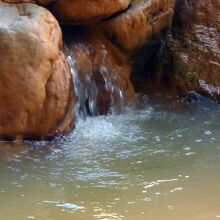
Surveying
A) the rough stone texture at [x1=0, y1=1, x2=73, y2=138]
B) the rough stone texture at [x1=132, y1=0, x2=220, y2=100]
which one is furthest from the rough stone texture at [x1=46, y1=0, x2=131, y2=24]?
the rough stone texture at [x1=132, y1=0, x2=220, y2=100]

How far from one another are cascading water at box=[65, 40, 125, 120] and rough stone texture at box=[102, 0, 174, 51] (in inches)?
9.1

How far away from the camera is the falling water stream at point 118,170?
3.71 m

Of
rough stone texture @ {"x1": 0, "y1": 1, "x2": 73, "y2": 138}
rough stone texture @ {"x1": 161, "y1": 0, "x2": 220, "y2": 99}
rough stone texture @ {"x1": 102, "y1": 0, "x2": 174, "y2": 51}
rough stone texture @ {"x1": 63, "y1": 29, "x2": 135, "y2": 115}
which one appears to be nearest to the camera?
rough stone texture @ {"x1": 0, "y1": 1, "x2": 73, "y2": 138}

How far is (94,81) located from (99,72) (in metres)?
0.12

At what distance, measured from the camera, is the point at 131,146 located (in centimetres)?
509

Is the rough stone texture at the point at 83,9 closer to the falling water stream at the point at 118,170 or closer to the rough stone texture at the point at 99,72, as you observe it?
the rough stone texture at the point at 99,72

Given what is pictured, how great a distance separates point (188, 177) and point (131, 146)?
911 mm

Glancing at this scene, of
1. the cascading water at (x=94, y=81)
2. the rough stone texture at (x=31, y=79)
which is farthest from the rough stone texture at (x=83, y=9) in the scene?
the rough stone texture at (x=31, y=79)

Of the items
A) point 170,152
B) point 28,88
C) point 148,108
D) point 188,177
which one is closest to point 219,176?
point 188,177

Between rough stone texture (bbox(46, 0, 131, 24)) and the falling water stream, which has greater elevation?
rough stone texture (bbox(46, 0, 131, 24))

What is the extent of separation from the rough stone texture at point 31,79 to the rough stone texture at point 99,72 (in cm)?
84

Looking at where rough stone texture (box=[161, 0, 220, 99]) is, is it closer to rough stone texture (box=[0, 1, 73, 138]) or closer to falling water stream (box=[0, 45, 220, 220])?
falling water stream (box=[0, 45, 220, 220])

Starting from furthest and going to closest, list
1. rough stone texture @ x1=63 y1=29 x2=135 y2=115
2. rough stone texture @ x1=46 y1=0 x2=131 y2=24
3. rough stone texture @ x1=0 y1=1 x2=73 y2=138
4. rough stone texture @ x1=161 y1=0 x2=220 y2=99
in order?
rough stone texture @ x1=161 y1=0 x2=220 y2=99, rough stone texture @ x1=63 y1=29 x2=135 y2=115, rough stone texture @ x1=46 y1=0 x2=131 y2=24, rough stone texture @ x1=0 y1=1 x2=73 y2=138

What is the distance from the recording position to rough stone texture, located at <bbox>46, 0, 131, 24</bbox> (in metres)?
6.16
